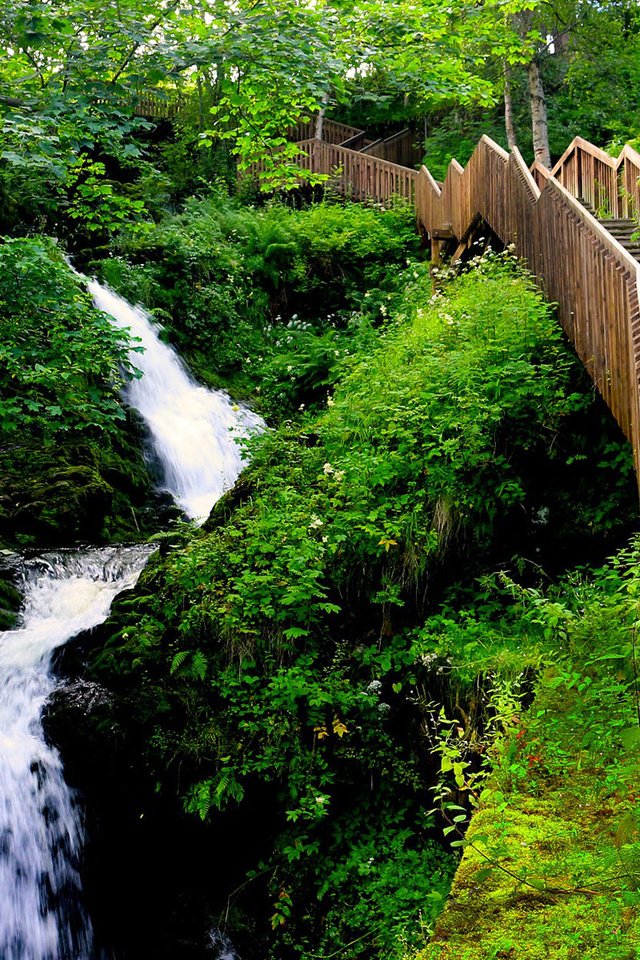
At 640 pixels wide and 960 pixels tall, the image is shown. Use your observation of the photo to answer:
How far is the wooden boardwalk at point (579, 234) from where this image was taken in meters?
6.51

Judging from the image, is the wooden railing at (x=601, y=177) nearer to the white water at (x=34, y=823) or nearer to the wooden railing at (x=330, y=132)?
the white water at (x=34, y=823)

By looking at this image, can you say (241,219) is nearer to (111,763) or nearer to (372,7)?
(372,7)

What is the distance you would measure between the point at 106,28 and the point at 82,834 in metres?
6.84

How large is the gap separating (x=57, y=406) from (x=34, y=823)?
3798 millimetres

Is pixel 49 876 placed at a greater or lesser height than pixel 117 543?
lesser

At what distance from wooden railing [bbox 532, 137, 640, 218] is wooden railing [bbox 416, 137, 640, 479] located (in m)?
0.01

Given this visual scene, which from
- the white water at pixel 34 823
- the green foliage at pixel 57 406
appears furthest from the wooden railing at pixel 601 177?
the white water at pixel 34 823

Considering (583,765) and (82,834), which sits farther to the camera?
(82,834)

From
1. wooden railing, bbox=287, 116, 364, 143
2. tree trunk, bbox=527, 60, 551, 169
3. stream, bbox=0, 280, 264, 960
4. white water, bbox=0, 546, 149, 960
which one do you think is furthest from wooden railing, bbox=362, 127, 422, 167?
white water, bbox=0, 546, 149, 960

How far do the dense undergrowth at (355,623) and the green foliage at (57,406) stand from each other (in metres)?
2.14

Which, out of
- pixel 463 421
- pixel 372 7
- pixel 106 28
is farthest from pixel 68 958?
pixel 372 7

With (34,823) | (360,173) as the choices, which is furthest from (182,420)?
(360,173)

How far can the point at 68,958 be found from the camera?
21.1ft

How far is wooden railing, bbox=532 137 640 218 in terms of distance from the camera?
870 cm
